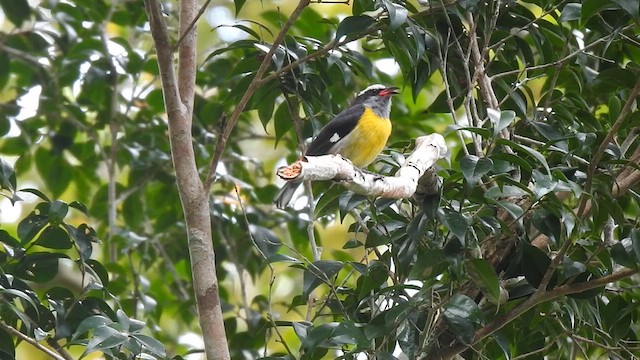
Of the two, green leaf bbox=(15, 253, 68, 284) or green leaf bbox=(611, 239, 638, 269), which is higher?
green leaf bbox=(15, 253, 68, 284)

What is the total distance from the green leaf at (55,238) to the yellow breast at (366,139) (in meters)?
1.82

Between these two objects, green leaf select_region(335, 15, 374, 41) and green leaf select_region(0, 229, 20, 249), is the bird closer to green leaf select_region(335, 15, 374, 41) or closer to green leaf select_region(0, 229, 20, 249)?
green leaf select_region(335, 15, 374, 41)

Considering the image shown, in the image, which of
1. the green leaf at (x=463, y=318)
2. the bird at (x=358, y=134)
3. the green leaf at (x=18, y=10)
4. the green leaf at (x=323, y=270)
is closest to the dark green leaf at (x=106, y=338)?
the green leaf at (x=323, y=270)

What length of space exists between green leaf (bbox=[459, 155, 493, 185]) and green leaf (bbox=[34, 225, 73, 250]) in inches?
54.8

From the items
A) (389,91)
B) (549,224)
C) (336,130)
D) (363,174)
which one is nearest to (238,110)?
(363,174)

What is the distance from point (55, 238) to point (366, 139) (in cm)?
188

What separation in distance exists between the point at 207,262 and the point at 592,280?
1204mm

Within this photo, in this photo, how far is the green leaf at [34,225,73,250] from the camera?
3.18 m

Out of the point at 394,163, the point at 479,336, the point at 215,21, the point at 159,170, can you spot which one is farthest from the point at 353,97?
the point at 215,21

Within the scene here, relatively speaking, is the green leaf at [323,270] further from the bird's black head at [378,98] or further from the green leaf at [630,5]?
the bird's black head at [378,98]

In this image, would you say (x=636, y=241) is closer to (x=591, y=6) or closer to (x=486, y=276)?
(x=486, y=276)

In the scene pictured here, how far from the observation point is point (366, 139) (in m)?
4.66

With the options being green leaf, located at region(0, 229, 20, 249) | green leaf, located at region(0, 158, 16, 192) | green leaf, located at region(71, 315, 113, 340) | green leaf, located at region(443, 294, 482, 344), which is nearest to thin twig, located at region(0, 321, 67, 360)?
green leaf, located at region(71, 315, 113, 340)

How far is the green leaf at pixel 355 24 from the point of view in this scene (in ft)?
10.3
